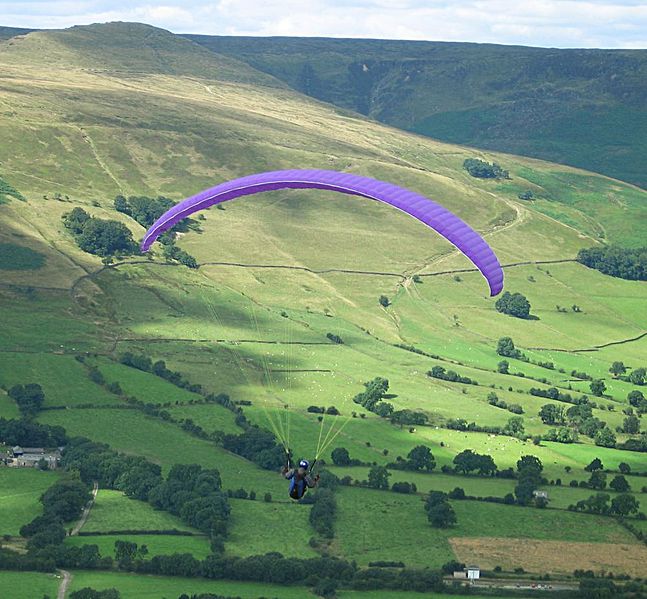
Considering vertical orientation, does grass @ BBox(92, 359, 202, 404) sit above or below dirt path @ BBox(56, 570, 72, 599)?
above

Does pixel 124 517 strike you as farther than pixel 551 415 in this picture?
No

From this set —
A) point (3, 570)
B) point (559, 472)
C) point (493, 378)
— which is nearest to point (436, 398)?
point (493, 378)

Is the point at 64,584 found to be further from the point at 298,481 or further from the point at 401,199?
the point at 401,199

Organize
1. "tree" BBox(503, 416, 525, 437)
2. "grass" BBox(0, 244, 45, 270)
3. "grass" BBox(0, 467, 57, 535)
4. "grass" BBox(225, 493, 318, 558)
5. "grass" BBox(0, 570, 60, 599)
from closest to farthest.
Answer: "grass" BBox(0, 570, 60, 599) < "grass" BBox(225, 493, 318, 558) < "grass" BBox(0, 467, 57, 535) < "tree" BBox(503, 416, 525, 437) < "grass" BBox(0, 244, 45, 270)

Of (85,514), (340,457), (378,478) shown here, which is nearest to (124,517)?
(85,514)

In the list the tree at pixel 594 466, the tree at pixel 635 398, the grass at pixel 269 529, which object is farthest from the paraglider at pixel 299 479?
the tree at pixel 635 398

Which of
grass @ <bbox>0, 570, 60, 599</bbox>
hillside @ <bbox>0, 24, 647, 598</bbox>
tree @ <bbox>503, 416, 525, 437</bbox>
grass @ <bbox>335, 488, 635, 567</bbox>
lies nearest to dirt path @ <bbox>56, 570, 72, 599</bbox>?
grass @ <bbox>0, 570, 60, 599</bbox>

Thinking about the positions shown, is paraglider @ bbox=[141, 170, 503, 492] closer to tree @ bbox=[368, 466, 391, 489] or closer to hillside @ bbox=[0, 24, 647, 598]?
hillside @ bbox=[0, 24, 647, 598]
